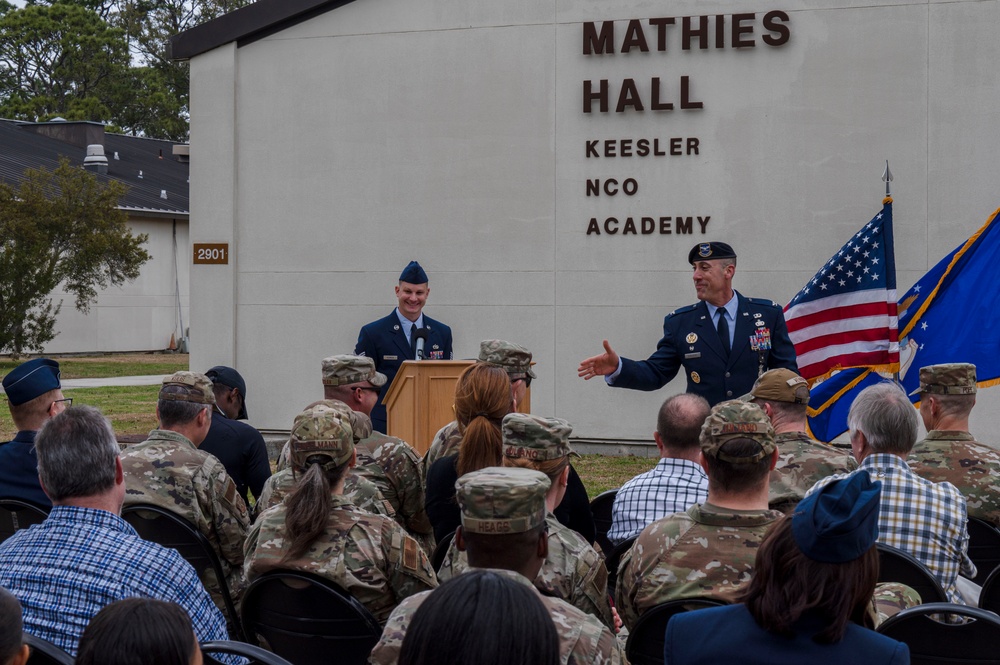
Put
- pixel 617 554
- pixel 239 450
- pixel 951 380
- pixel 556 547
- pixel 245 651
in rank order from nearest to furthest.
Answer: pixel 245 651 → pixel 556 547 → pixel 617 554 → pixel 951 380 → pixel 239 450

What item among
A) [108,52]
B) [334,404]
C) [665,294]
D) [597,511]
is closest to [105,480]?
[334,404]

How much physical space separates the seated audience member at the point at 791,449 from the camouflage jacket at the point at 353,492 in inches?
54.3

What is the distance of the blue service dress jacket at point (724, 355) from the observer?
6.74 m

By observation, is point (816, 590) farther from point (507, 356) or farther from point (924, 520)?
point (507, 356)

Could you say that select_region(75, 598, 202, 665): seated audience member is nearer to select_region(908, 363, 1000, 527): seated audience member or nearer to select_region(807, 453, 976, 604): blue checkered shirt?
select_region(807, 453, 976, 604): blue checkered shirt

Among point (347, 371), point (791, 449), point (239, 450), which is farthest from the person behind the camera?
point (347, 371)

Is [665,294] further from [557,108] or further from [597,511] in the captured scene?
[597,511]

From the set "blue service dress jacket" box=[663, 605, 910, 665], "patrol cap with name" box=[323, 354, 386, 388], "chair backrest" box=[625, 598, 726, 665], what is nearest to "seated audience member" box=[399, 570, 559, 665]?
"blue service dress jacket" box=[663, 605, 910, 665]

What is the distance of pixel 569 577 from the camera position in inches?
121

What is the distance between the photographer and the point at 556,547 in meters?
3.12

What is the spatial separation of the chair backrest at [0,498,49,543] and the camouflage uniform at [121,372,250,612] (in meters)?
0.36

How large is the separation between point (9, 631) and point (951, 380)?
3845 millimetres

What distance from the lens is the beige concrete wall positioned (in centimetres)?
1034

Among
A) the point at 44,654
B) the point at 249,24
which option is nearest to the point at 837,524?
the point at 44,654
